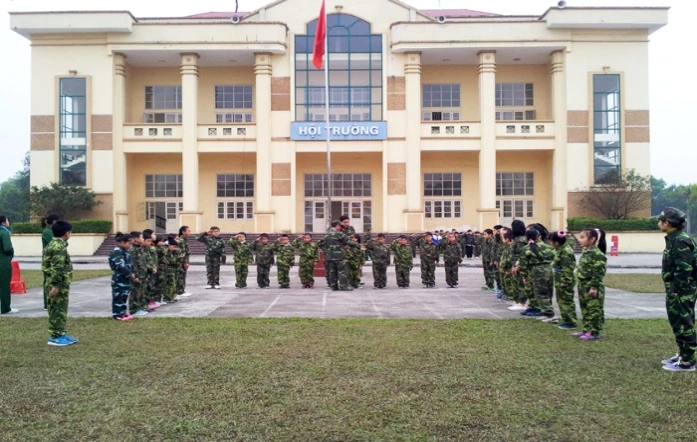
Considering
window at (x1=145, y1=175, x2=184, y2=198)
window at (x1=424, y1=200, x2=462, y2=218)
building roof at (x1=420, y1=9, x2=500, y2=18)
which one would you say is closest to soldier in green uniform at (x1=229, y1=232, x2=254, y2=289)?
window at (x1=424, y1=200, x2=462, y2=218)

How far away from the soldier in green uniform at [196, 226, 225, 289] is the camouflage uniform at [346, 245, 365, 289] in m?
3.53

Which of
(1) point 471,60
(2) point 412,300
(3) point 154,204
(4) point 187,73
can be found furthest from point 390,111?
(2) point 412,300

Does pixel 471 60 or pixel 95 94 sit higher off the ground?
pixel 471 60

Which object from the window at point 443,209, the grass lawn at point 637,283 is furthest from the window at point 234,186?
the grass lawn at point 637,283

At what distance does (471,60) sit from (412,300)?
27.4 meters

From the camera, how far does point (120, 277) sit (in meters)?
9.64

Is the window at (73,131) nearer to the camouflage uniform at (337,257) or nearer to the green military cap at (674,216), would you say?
the camouflage uniform at (337,257)

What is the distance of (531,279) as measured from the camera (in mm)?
10469

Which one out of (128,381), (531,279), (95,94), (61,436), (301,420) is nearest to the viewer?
(61,436)

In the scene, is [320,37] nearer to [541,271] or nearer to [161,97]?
[161,97]

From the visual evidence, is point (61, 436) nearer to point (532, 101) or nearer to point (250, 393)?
point (250, 393)

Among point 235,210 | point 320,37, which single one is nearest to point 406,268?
point 320,37

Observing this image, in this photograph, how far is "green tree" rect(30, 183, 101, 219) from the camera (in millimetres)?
32688

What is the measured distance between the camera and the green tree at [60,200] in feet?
107
